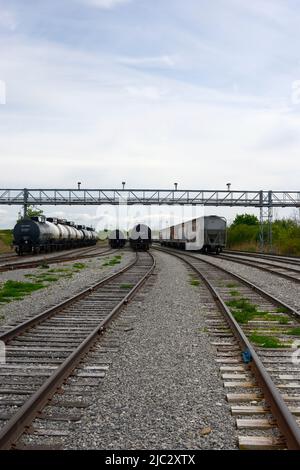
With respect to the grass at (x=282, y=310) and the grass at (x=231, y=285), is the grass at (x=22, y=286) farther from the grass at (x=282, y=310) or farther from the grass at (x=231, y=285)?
the grass at (x=282, y=310)

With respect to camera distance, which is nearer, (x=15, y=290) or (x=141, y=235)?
(x=15, y=290)

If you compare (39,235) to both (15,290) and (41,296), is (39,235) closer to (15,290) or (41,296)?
(15,290)

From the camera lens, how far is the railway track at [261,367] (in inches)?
189

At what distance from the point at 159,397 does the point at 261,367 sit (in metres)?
1.42

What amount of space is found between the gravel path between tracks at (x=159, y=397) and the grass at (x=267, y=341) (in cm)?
74

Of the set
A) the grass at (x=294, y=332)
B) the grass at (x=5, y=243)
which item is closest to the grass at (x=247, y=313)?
the grass at (x=294, y=332)

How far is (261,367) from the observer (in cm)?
657

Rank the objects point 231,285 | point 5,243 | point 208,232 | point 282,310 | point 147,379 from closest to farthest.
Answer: point 147,379
point 282,310
point 231,285
point 208,232
point 5,243

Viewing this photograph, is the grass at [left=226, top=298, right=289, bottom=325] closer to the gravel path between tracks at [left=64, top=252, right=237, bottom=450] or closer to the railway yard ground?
the railway yard ground

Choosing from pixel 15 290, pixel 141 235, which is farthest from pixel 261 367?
pixel 141 235

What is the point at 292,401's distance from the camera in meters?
5.69

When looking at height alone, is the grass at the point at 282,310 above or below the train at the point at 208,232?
below

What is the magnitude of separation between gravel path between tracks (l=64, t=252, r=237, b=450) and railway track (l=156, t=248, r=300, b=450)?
0.55ft

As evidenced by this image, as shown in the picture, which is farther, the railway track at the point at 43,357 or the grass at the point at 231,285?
the grass at the point at 231,285
